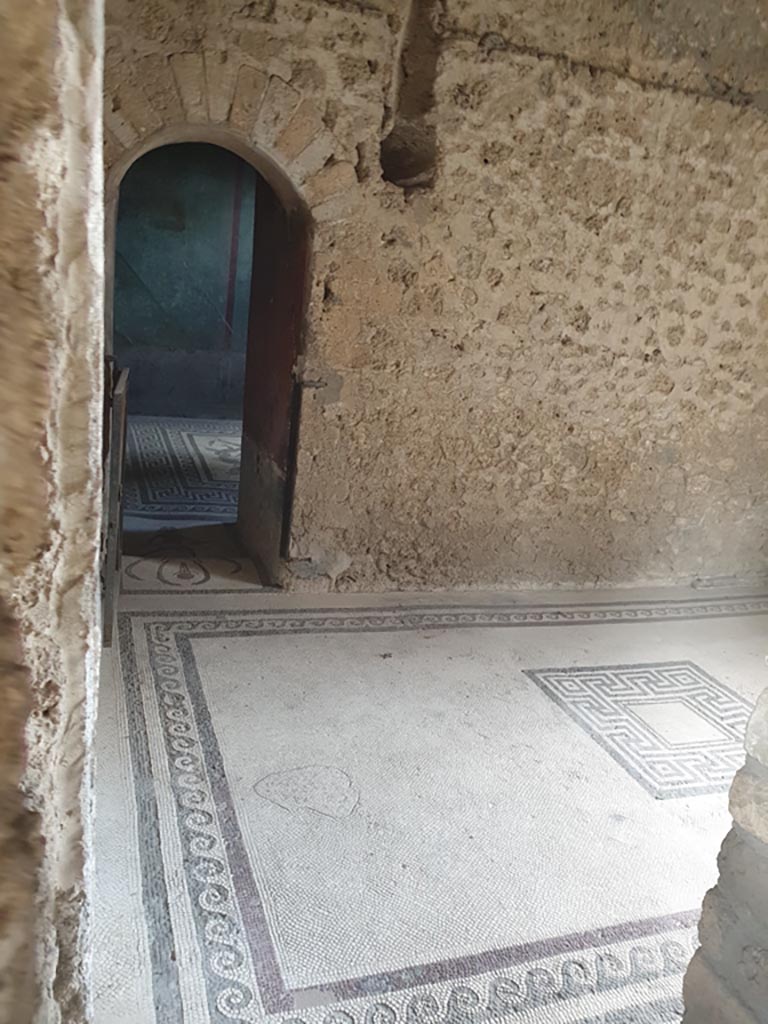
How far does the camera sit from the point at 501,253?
11.4 ft

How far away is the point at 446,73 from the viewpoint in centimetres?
A: 319

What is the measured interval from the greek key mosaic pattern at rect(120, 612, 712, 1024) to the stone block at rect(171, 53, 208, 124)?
7.44 feet

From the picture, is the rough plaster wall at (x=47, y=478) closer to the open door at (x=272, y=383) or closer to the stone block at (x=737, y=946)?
the stone block at (x=737, y=946)

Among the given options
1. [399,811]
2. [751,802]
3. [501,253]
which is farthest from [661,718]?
[501,253]

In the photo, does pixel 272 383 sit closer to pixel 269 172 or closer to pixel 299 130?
pixel 269 172

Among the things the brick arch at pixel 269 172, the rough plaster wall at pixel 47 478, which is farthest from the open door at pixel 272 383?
the rough plaster wall at pixel 47 478

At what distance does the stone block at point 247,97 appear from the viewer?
2898 millimetres

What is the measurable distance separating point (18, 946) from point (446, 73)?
10.9ft

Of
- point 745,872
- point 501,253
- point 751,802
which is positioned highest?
point 501,253

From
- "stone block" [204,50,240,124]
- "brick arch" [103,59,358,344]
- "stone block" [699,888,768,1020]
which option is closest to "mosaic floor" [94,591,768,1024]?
"stone block" [699,888,768,1020]

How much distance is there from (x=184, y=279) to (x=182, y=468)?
9.68 feet

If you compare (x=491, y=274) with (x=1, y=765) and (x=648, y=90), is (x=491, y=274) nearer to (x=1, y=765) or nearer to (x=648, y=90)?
(x=648, y=90)

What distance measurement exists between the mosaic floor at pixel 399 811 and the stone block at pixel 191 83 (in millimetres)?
1864

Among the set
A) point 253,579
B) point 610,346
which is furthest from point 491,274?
point 253,579
